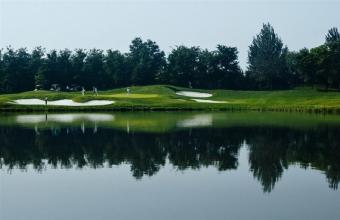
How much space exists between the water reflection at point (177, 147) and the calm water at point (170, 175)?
57 mm

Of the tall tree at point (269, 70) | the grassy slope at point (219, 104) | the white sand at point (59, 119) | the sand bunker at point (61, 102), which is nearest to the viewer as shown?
the white sand at point (59, 119)

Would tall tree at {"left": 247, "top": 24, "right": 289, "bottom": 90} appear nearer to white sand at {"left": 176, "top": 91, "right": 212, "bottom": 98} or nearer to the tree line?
the tree line

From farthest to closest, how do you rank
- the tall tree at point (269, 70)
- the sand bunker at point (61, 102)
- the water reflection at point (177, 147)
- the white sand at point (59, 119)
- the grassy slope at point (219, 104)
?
the tall tree at point (269, 70)
the sand bunker at point (61, 102)
the grassy slope at point (219, 104)
the white sand at point (59, 119)
the water reflection at point (177, 147)

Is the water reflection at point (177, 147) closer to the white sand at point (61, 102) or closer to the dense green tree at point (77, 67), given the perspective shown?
the white sand at point (61, 102)

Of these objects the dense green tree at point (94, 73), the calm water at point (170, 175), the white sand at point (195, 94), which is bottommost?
the calm water at point (170, 175)

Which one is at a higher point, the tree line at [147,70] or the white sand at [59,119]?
the tree line at [147,70]

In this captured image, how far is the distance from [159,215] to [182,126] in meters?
27.8

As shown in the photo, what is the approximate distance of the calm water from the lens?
15.6 metres

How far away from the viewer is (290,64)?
115 meters

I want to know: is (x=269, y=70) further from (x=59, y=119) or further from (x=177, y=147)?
(x=177, y=147)

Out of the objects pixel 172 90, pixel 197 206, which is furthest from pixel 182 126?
pixel 172 90

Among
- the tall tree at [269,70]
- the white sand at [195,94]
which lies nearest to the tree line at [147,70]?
the tall tree at [269,70]

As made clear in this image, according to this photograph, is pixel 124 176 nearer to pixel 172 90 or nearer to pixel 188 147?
pixel 188 147

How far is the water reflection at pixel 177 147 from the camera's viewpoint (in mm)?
23578
